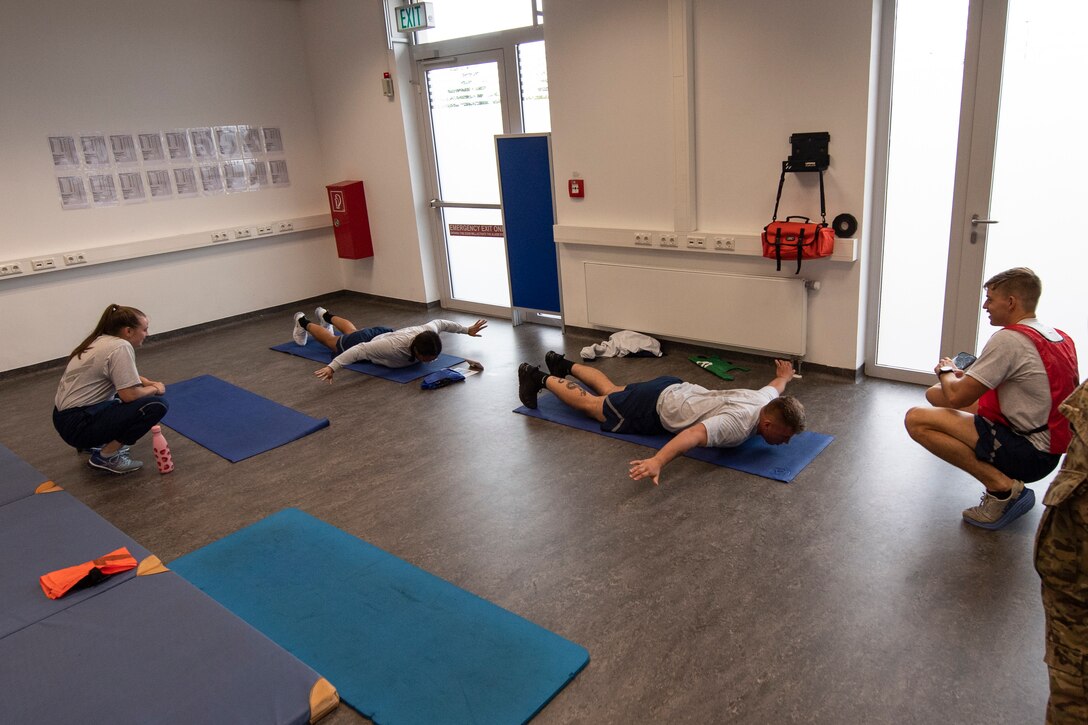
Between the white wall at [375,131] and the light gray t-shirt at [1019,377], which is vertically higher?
the white wall at [375,131]

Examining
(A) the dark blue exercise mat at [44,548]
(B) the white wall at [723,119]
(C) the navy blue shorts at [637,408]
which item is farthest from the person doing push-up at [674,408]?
(A) the dark blue exercise mat at [44,548]

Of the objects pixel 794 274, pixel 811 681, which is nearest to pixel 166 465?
pixel 811 681

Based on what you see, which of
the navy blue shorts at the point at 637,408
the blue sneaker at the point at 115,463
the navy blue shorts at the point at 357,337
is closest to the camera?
the navy blue shorts at the point at 637,408

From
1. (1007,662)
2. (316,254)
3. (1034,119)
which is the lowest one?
(1007,662)

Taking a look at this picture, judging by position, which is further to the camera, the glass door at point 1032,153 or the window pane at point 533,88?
the window pane at point 533,88

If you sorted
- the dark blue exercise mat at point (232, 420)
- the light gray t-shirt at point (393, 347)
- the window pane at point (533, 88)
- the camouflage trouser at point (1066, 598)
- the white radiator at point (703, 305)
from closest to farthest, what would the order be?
the camouflage trouser at point (1066, 598), the dark blue exercise mat at point (232, 420), the white radiator at point (703, 305), the light gray t-shirt at point (393, 347), the window pane at point (533, 88)

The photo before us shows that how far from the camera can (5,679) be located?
7.64ft

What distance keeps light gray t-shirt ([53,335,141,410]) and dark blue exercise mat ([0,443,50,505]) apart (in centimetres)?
40

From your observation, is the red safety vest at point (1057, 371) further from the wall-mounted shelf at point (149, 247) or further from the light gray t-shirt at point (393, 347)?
the wall-mounted shelf at point (149, 247)

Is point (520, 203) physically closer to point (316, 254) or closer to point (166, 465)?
point (316, 254)

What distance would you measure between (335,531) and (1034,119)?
13.9 feet

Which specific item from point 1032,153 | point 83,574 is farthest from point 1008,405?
point 83,574

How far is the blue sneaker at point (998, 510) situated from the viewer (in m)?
3.11

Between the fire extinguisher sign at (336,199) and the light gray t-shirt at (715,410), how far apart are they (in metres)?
4.99
